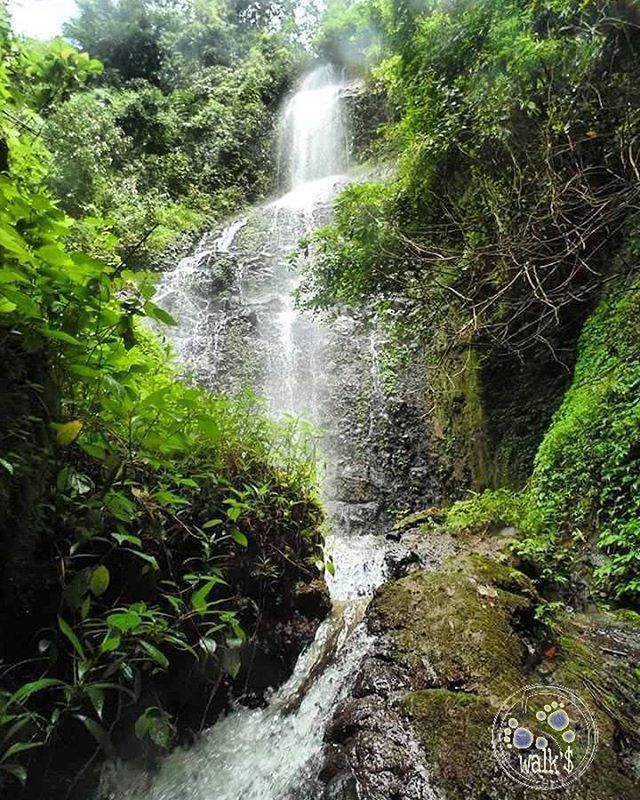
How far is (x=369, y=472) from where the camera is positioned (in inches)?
302

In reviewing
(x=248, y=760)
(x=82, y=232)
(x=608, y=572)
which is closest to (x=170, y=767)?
(x=248, y=760)

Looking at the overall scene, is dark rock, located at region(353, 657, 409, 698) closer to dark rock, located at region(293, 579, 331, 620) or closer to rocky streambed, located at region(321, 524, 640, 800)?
rocky streambed, located at region(321, 524, 640, 800)

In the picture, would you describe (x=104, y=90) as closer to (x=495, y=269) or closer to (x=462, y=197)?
(x=462, y=197)

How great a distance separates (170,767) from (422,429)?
5.93 metres

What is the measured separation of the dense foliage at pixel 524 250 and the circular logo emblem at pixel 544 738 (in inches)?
60.5

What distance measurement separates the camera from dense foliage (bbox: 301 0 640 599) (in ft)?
12.8

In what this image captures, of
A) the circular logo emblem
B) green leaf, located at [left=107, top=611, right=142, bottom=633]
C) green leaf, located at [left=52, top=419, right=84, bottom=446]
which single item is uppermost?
green leaf, located at [left=52, top=419, right=84, bottom=446]

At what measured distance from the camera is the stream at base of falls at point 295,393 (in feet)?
7.77

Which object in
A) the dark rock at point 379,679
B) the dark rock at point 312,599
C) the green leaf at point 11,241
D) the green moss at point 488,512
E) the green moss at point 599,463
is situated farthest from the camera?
the green moss at point 488,512

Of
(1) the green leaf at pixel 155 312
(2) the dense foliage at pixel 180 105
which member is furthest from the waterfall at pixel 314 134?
(1) the green leaf at pixel 155 312

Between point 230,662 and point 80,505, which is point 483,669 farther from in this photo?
point 80,505

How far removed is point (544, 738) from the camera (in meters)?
1.81

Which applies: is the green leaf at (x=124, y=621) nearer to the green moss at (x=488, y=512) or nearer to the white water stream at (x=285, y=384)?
the white water stream at (x=285, y=384)

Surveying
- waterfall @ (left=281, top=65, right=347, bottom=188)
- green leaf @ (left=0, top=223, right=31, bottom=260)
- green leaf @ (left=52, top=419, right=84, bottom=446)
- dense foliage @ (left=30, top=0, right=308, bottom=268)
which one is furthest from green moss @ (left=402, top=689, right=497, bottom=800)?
waterfall @ (left=281, top=65, right=347, bottom=188)
